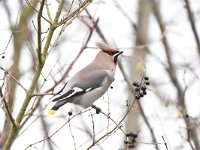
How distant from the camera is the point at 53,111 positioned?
16.8ft

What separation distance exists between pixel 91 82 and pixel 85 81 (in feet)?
0.19

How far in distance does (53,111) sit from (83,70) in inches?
37.7

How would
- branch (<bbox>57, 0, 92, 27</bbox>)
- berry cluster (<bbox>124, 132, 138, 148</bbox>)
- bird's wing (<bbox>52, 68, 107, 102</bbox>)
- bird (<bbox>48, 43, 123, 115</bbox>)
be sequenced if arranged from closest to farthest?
branch (<bbox>57, 0, 92, 27</bbox>) < berry cluster (<bbox>124, 132, 138, 148</bbox>) < bird (<bbox>48, 43, 123, 115</bbox>) < bird's wing (<bbox>52, 68, 107, 102</bbox>)

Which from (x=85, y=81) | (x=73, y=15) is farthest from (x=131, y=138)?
(x=85, y=81)

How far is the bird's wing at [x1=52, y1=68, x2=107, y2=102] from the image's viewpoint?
5.57 metres

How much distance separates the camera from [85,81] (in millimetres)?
5785

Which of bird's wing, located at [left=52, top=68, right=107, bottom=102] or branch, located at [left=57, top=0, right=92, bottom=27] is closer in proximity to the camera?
branch, located at [left=57, top=0, right=92, bottom=27]

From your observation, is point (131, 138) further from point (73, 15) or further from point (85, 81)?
point (85, 81)

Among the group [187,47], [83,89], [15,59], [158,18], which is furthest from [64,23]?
[187,47]

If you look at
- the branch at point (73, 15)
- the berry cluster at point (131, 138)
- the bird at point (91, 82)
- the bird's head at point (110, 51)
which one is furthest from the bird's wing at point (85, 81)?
the branch at point (73, 15)

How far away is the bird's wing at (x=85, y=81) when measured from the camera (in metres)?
5.57

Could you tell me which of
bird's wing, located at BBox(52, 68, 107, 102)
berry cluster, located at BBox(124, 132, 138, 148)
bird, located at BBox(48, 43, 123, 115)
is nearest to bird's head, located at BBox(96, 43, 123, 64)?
bird, located at BBox(48, 43, 123, 115)

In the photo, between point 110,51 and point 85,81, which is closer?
point 85,81

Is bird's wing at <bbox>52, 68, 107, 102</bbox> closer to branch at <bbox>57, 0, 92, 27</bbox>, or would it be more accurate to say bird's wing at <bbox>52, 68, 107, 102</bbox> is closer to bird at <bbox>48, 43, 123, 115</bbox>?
bird at <bbox>48, 43, 123, 115</bbox>
